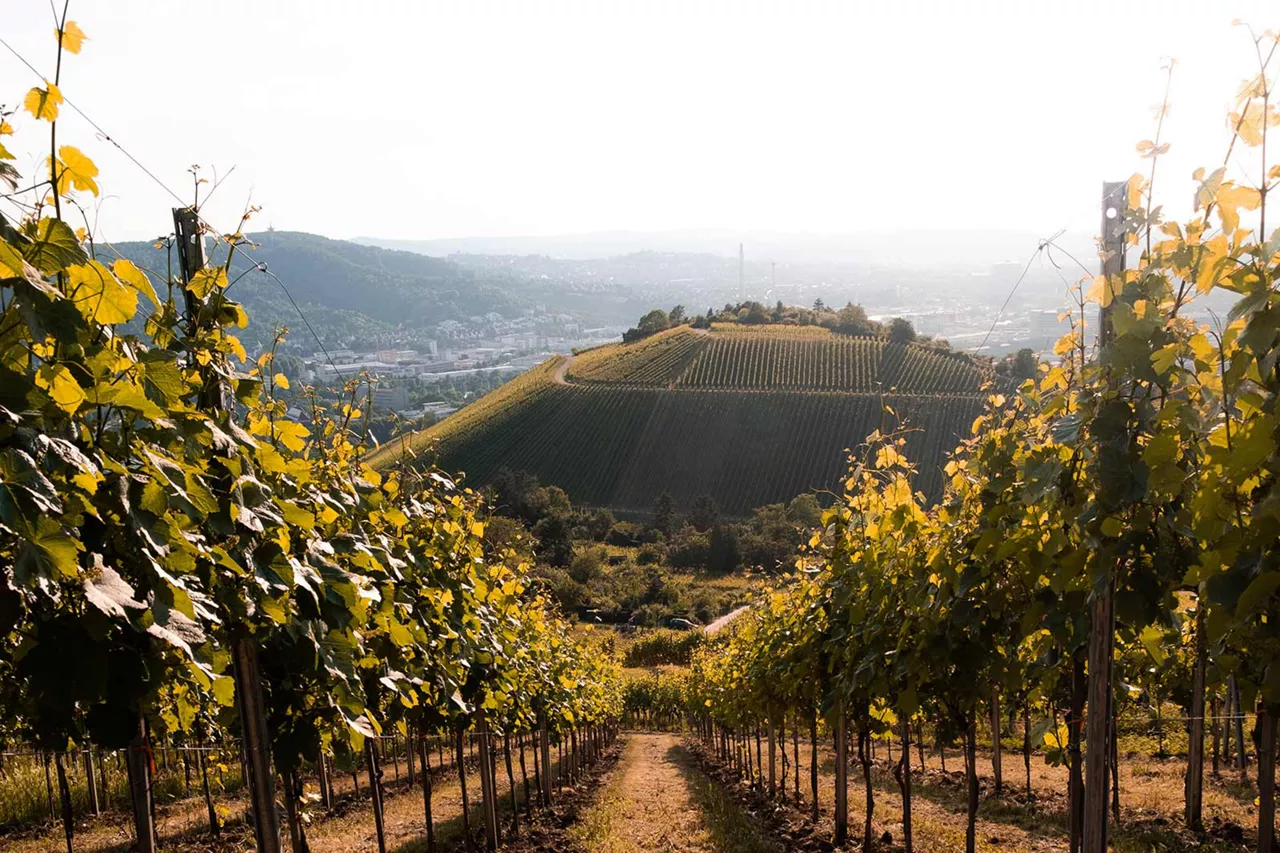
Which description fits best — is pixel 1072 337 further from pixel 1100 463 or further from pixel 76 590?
pixel 76 590

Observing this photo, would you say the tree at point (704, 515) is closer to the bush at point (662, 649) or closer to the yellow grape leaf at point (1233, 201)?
the bush at point (662, 649)

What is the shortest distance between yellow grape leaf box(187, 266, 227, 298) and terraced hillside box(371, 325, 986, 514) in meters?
64.1

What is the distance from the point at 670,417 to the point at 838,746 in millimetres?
72280

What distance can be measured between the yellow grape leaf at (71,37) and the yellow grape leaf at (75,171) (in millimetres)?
249

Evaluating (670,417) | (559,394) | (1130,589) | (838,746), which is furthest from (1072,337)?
(559,394)

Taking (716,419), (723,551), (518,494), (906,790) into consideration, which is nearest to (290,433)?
(906,790)

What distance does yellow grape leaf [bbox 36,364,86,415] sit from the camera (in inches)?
78.3

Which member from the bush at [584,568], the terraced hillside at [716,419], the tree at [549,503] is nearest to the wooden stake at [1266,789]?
the bush at [584,568]

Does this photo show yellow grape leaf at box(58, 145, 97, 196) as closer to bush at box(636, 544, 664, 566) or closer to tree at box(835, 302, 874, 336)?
bush at box(636, 544, 664, 566)

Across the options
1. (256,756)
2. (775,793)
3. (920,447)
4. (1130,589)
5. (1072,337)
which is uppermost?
(1072,337)

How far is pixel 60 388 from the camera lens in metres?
2.00

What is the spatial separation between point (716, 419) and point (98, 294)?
77.7 meters

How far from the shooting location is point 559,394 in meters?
87.9

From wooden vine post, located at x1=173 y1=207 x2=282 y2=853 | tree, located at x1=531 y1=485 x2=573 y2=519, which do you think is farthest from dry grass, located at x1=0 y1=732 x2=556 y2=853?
tree, located at x1=531 y1=485 x2=573 y2=519
